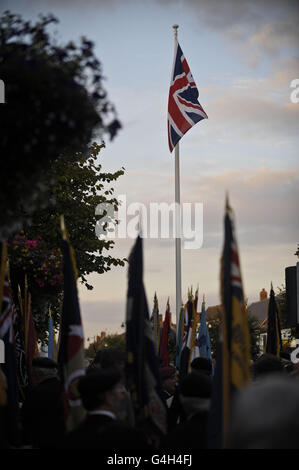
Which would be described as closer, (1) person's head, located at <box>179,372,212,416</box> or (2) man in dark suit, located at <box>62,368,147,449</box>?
(2) man in dark suit, located at <box>62,368,147,449</box>

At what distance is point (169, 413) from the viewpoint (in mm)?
7258

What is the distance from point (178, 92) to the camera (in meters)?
21.1

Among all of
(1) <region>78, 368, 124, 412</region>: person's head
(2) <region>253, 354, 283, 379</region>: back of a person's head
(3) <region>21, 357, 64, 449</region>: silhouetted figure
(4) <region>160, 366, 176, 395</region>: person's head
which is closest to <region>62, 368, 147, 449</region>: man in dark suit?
(1) <region>78, 368, 124, 412</region>: person's head

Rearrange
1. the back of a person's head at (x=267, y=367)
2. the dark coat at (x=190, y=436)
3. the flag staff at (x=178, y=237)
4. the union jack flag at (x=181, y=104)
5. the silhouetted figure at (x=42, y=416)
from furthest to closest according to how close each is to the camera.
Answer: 1. the flag staff at (x=178, y=237)
2. the union jack flag at (x=181, y=104)
3. the back of a person's head at (x=267, y=367)
4. the silhouetted figure at (x=42, y=416)
5. the dark coat at (x=190, y=436)

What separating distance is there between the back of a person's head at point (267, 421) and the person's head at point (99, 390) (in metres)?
2.49

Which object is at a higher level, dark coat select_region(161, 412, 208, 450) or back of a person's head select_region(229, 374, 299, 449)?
dark coat select_region(161, 412, 208, 450)

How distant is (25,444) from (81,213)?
57.7ft

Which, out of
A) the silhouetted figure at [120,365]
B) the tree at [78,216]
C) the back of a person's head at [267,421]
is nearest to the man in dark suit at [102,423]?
the silhouetted figure at [120,365]

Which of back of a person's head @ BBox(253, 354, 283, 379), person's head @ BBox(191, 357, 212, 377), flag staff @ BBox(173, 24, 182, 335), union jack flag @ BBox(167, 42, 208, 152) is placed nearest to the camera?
back of a person's head @ BBox(253, 354, 283, 379)

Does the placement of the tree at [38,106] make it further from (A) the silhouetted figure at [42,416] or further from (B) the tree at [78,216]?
(B) the tree at [78,216]

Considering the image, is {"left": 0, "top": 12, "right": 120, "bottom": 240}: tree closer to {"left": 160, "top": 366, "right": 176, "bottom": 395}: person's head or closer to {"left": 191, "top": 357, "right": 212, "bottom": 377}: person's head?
{"left": 191, "top": 357, "right": 212, "bottom": 377}: person's head

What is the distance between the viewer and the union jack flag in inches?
807

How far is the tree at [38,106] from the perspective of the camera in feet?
16.6
